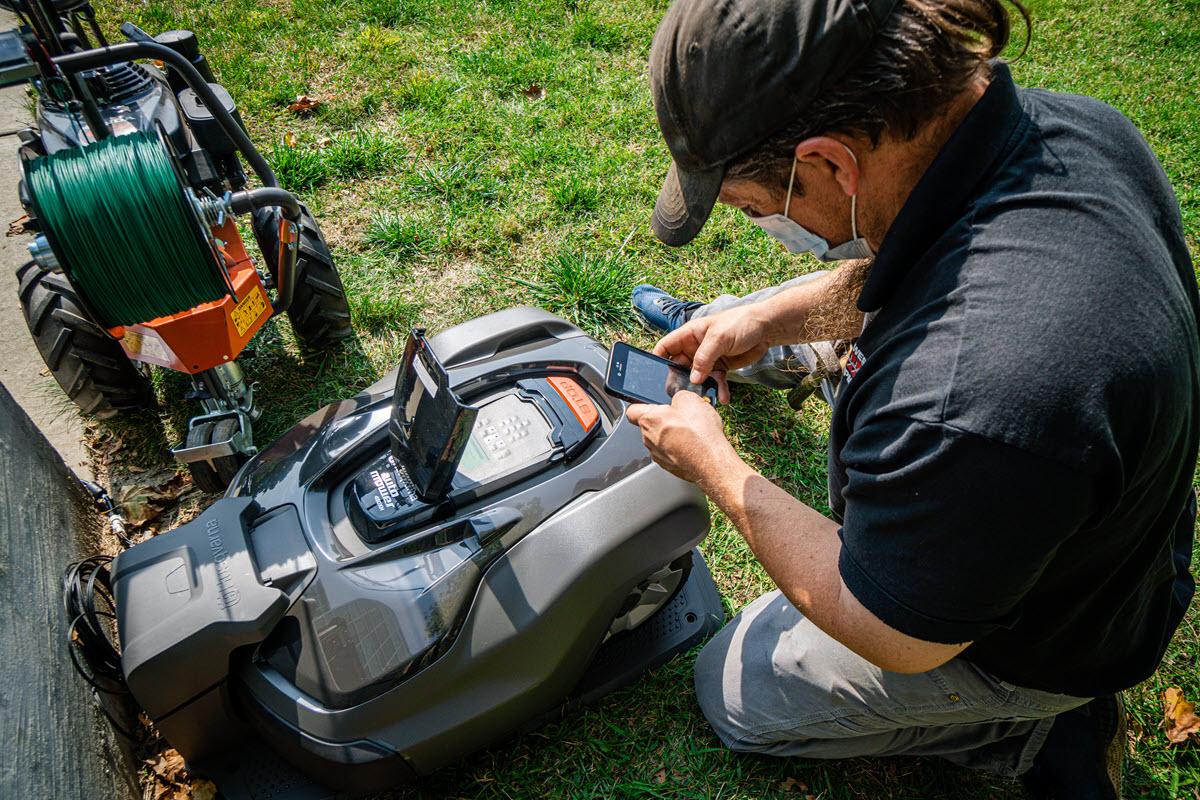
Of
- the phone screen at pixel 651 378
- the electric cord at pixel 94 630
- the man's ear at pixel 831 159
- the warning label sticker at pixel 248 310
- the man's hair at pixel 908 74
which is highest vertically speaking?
the man's hair at pixel 908 74

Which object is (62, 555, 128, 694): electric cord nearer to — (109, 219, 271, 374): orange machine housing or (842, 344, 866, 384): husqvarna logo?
(109, 219, 271, 374): orange machine housing

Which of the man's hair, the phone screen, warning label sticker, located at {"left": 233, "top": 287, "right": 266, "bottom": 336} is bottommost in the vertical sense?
the phone screen

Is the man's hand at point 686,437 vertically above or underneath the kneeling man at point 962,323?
underneath

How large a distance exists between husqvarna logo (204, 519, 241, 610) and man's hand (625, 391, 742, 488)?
2.72 ft

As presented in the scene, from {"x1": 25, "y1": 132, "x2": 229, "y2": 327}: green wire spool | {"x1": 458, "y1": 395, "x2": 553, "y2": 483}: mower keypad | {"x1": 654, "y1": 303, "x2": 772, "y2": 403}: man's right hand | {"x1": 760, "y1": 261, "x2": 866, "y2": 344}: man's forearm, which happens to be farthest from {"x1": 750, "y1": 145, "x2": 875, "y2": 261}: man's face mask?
{"x1": 25, "y1": 132, "x2": 229, "y2": 327}: green wire spool

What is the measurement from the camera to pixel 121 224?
1.66 m

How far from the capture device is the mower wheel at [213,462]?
6.60 feet

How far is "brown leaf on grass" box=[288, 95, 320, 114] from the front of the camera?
11.8 feet

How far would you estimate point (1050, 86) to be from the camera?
393 cm

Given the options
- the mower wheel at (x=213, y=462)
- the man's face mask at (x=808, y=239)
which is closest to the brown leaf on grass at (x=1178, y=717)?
the man's face mask at (x=808, y=239)

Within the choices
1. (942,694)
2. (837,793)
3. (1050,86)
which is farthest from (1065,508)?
(1050,86)

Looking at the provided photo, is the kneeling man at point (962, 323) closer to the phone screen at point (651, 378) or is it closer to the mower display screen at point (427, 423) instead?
the phone screen at point (651, 378)

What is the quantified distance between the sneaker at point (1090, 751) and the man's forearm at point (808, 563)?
2.15 feet

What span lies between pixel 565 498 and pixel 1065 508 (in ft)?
3.10
